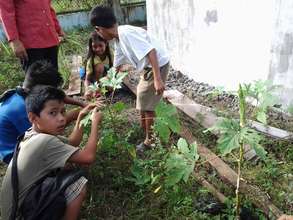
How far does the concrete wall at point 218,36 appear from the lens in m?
4.18

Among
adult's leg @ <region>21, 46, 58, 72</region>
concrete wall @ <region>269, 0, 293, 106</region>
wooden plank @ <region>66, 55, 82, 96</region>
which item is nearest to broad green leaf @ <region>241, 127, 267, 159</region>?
concrete wall @ <region>269, 0, 293, 106</region>

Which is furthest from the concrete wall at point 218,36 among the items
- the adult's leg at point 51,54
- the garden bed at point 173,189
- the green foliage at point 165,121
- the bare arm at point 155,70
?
the adult's leg at point 51,54

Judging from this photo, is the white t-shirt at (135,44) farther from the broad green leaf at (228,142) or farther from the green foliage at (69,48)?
the green foliage at (69,48)

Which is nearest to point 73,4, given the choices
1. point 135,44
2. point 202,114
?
point 202,114

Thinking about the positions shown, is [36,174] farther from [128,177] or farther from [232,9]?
[232,9]

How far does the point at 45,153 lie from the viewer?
2.47 meters

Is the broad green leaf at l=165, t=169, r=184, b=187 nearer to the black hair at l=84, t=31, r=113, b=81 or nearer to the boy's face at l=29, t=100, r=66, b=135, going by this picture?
the boy's face at l=29, t=100, r=66, b=135

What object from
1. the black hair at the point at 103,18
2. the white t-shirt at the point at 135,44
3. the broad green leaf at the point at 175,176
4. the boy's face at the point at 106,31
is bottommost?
the broad green leaf at the point at 175,176

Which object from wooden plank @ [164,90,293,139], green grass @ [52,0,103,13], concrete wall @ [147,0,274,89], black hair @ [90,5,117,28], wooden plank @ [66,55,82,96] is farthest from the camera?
green grass @ [52,0,103,13]

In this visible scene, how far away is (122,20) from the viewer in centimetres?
857

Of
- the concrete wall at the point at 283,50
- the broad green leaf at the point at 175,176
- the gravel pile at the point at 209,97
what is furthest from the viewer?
the gravel pile at the point at 209,97

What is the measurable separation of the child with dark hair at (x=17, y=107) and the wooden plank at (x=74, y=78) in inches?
86.8

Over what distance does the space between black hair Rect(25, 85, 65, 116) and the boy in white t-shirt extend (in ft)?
2.87

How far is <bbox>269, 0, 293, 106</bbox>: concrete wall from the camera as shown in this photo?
3.77m
